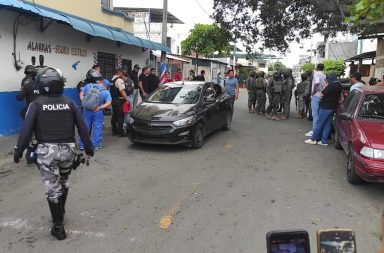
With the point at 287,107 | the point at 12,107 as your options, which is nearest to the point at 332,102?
the point at 287,107

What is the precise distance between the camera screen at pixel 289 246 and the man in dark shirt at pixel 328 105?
770 centimetres

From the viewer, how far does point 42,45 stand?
10.6 meters

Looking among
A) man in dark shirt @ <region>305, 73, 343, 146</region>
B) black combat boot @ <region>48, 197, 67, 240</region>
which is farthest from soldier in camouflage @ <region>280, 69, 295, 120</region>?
black combat boot @ <region>48, 197, 67, 240</region>

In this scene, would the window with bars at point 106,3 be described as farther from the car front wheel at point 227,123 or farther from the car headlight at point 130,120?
the car headlight at point 130,120

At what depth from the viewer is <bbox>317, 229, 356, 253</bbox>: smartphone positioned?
1709 millimetres

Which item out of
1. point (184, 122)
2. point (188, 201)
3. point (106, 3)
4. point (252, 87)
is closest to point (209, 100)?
point (184, 122)

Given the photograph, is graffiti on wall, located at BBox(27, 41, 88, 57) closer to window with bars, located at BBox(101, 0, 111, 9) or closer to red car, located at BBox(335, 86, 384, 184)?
window with bars, located at BBox(101, 0, 111, 9)

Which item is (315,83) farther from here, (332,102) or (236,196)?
(236,196)

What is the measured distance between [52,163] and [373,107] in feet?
18.3

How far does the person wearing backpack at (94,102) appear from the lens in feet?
25.8

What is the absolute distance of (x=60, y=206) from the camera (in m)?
4.25

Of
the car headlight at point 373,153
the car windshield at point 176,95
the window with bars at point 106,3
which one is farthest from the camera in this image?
the window with bars at point 106,3

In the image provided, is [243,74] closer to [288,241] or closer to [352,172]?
[352,172]

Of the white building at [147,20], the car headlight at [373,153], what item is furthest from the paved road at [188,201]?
the white building at [147,20]
